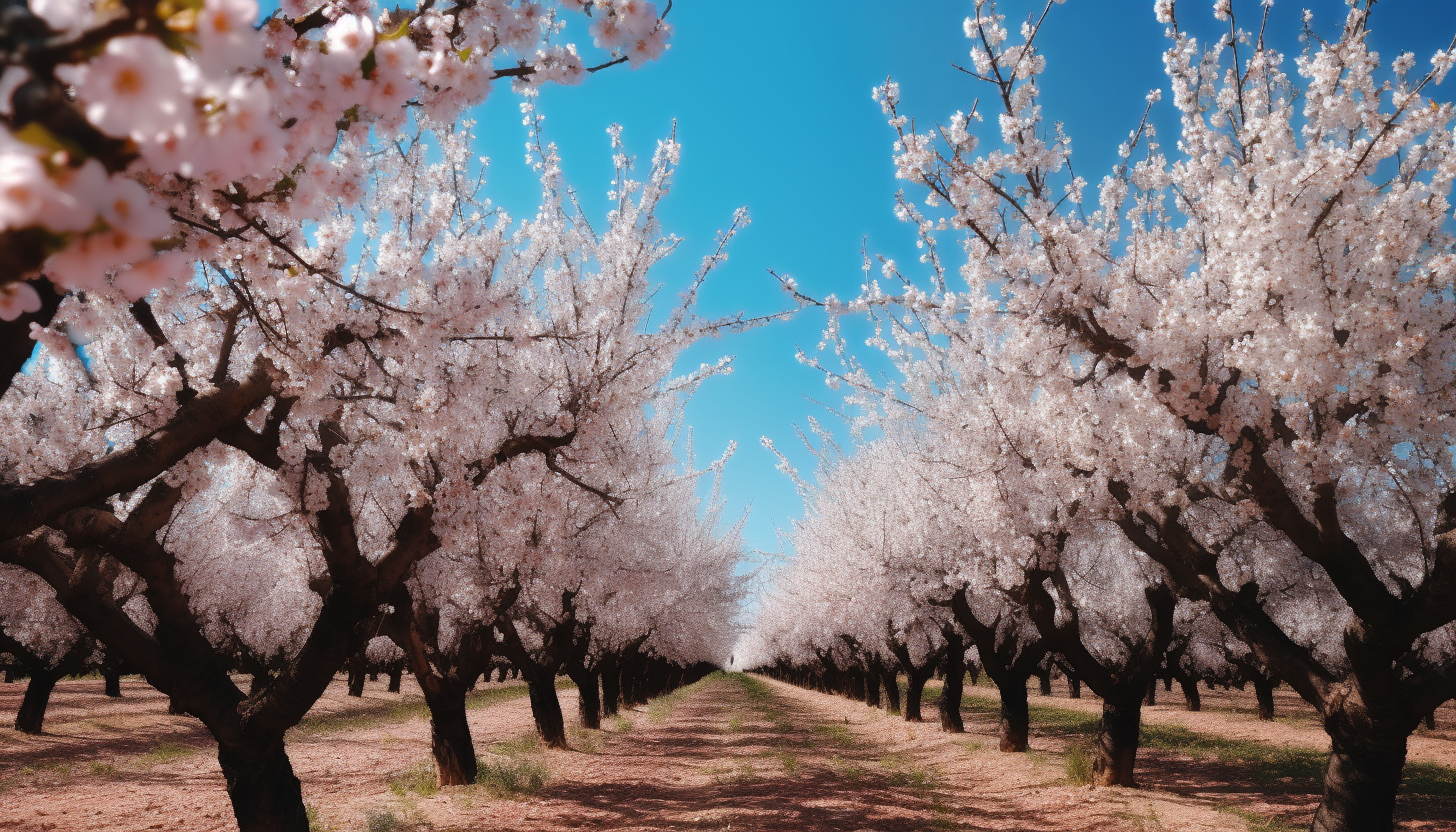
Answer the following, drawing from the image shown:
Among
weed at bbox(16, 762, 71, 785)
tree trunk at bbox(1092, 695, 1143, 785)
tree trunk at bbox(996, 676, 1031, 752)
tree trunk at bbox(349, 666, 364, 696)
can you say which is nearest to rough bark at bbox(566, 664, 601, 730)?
weed at bbox(16, 762, 71, 785)

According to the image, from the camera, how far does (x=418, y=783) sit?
10492 mm

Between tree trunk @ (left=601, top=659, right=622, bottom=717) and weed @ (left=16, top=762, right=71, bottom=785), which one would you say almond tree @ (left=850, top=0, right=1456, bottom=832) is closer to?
weed @ (left=16, top=762, right=71, bottom=785)

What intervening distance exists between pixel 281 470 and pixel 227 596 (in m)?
24.5

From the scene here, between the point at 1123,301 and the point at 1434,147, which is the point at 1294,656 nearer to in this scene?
the point at 1123,301

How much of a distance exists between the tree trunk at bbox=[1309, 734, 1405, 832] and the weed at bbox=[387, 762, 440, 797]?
10366 mm

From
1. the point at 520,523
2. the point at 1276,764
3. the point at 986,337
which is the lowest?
the point at 1276,764

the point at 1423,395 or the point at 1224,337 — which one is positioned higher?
the point at 1224,337

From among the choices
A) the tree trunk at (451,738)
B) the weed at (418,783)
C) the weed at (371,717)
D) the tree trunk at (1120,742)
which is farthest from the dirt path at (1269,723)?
the weed at (371,717)

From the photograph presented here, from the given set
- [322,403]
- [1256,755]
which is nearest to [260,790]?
[322,403]

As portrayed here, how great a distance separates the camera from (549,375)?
8.74m

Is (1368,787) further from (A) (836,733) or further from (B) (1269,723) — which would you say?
(B) (1269,723)

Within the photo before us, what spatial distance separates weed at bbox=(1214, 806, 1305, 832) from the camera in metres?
8.20

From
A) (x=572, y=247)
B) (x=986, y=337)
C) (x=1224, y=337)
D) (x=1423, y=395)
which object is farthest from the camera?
(x=986, y=337)

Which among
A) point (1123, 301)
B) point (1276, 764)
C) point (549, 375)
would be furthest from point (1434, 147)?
point (1276, 764)
